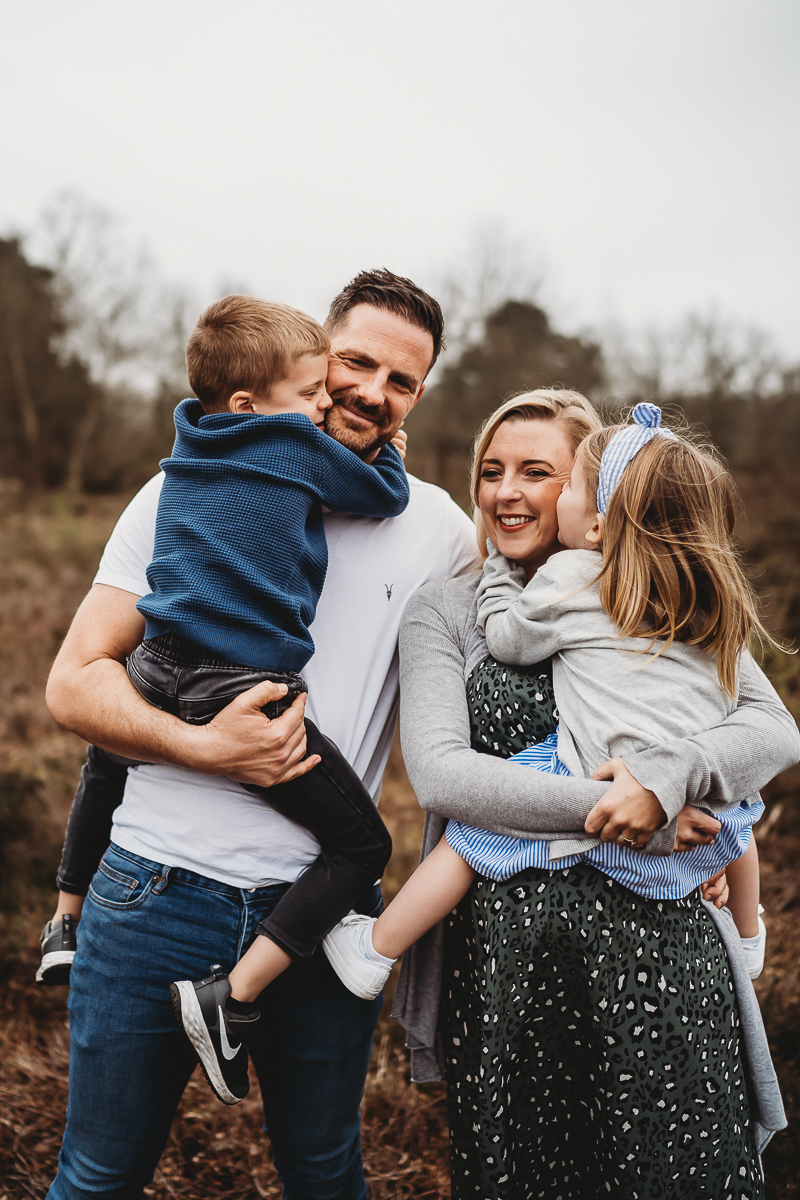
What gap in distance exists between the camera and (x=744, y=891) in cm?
209

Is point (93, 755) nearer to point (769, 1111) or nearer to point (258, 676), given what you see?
point (258, 676)

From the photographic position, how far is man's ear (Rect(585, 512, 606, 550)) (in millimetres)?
1966

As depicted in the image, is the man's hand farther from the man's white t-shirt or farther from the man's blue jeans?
the man's blue jeans

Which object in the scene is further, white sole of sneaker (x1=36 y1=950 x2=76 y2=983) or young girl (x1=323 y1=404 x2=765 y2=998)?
white sole of sneaker (x1=36 y1=950 x2=76 y2=983)

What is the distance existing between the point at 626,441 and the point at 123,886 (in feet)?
5.53

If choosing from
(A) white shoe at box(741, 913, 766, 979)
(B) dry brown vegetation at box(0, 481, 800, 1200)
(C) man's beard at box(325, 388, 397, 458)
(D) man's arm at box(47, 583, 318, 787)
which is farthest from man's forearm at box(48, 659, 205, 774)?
(B) dry brown vegetation at box(0, 481, 800, 1200)

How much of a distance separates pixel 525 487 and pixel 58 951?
6.38 feet

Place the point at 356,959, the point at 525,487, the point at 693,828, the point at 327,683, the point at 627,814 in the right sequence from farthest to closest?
the point at 525,487
the point at 327,683
the point at 356,959
the point at 693,828
the point at 627,814

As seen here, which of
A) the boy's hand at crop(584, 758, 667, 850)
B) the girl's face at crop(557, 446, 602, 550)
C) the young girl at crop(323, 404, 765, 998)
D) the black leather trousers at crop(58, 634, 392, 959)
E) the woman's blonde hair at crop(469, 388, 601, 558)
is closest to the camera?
the boy's hand at crop(584, 758, 667, 850)

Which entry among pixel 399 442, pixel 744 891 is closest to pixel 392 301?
pixel 399 442

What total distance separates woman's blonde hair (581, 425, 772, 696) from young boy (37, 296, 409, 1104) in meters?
0.63

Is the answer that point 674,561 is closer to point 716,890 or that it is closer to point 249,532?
point 716,890

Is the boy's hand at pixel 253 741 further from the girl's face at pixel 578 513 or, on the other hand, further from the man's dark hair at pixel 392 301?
the man's dark hair at pixel 392 301

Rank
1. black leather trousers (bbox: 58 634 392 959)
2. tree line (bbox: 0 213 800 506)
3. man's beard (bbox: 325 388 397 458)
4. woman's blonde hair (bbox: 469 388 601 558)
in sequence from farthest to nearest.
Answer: tree line (bbox: 0 213 800 506), woman's blonde hair (bbox: 469 388 601 558), man's beard (bbox: 325 388 397 458), black leather trousers (bbox: 58 634 392 959)
